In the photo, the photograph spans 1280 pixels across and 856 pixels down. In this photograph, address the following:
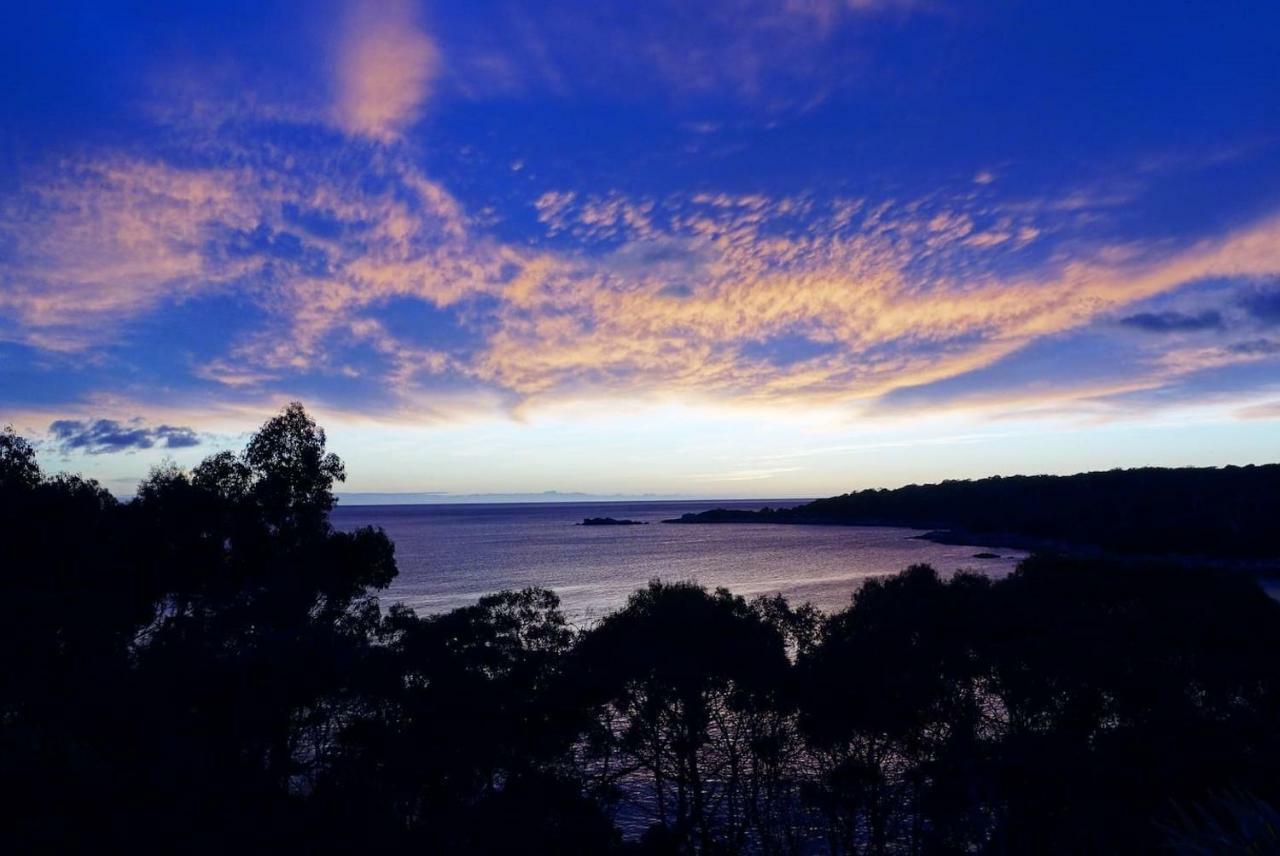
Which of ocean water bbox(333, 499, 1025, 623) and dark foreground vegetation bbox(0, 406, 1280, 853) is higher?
dark foreground vegetation bbox(0, 406, 1280, 853)

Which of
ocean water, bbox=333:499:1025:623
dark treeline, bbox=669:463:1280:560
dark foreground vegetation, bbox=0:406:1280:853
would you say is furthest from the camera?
dark treeline, bbox=669:463:1280:560

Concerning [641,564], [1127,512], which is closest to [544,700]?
[641,564]

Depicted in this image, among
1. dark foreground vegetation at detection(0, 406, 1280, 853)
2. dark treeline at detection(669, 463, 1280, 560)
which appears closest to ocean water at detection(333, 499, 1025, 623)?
dark treeline at detection(669, 463, 1280, 560)

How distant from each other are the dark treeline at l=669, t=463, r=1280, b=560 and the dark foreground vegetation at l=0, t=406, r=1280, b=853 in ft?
267

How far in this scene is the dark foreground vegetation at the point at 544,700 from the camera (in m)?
14.6

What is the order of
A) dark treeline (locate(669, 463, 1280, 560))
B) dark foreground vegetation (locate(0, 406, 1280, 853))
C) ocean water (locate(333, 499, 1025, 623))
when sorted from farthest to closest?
dark treeline (locate(669, 463, 1280, 560)) < ocean water (locate(333, 499, 1025, 623)) < dark foreground vegetation (locate(0, 406, 1280, 853))

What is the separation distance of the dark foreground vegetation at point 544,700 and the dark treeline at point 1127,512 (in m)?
81.3

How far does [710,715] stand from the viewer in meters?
19.2

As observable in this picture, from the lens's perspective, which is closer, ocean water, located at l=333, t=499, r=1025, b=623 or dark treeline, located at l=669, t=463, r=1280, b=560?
ocean water, located at l=333, t=499, r=1025, b=623

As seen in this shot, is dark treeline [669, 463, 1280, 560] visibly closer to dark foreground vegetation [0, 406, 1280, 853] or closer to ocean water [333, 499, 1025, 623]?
ocean water [333, 499, 1025, 623]

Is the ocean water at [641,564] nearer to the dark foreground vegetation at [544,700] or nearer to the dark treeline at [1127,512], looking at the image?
the dark treeline at [1127,512]

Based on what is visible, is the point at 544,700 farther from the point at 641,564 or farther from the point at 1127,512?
the point at 1127,512

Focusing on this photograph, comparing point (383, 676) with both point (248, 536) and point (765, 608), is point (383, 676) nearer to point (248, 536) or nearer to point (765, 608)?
point (248, 536)

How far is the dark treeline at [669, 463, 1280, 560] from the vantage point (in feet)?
294
